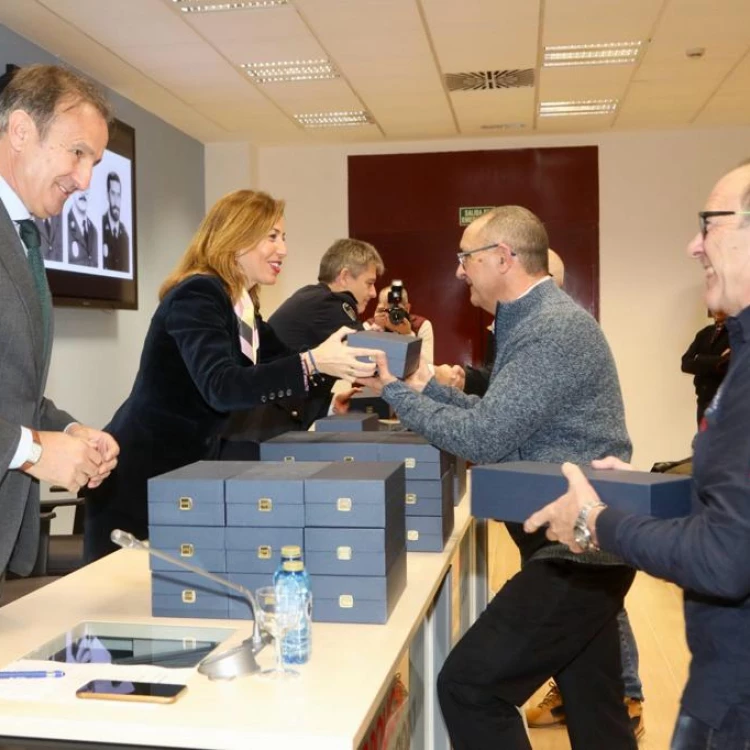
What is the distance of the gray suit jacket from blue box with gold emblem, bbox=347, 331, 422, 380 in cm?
93

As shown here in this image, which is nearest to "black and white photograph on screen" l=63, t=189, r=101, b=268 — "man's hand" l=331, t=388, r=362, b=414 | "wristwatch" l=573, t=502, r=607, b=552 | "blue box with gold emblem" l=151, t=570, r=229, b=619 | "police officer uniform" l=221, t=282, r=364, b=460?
"police officer uniform" l=221, t=282, r=364, b=460

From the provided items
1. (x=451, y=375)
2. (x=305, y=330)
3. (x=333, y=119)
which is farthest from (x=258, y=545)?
(x=333, y=119)

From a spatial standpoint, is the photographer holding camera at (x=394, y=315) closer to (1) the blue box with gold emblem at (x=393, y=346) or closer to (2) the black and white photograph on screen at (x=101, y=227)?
(2) the black and white photograph on screen at (x=101, y=227)

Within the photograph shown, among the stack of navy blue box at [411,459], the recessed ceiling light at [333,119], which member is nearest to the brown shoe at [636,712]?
the stack of navy blue box at [411,459]

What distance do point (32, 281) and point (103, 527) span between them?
1.02 meters

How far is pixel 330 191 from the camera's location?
8.15 metres

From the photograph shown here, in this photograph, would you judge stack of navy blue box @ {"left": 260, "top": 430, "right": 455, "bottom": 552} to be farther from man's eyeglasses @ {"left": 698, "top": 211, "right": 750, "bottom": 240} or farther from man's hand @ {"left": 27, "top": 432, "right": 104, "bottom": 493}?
man's eyeglasses @ {"left": 698, "top": 211, "right": 750, "bottom": 240}

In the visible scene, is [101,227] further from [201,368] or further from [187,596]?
[187,596]

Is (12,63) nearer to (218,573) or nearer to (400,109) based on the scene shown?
(400,109)

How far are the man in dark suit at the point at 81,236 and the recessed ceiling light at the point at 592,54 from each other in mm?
2962

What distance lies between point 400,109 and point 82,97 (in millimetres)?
5379

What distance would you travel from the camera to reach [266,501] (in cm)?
175

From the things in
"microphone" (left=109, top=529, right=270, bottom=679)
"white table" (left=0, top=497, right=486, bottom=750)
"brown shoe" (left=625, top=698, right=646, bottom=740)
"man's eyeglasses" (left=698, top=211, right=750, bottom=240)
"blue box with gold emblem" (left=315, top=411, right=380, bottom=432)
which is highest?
"man's eyeglasses" (left=698, top=211, right=750, bottom=240)

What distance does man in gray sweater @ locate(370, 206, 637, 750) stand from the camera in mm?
2049
